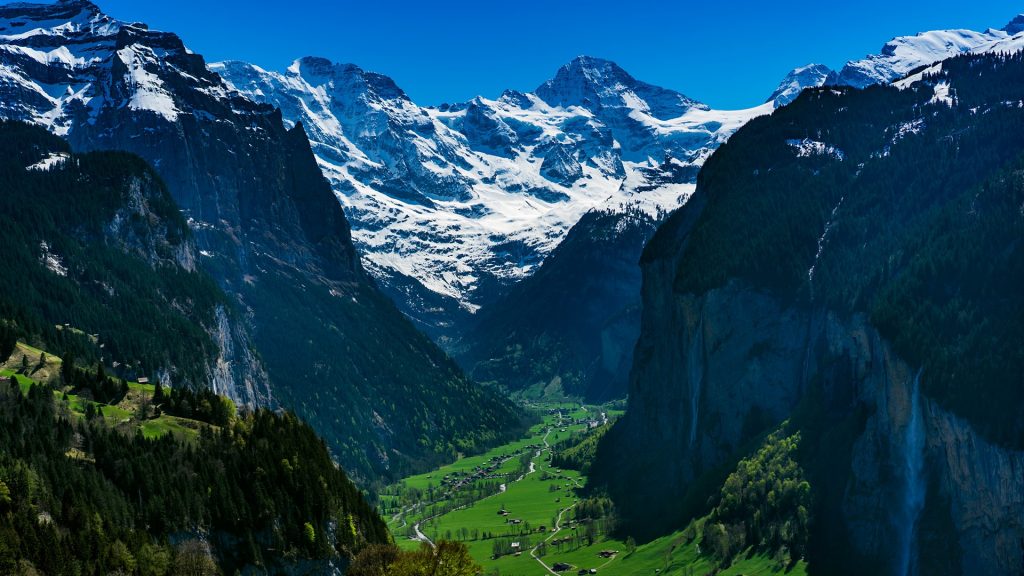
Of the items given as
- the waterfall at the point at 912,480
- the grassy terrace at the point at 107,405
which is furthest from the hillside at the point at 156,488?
the waterfall at the point at 912,480

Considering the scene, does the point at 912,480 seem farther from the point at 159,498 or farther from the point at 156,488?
the point at 159,498

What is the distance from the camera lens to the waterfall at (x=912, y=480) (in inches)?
7013

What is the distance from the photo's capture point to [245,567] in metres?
122

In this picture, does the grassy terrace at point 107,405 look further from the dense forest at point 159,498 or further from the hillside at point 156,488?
the dense forest at point 159,498

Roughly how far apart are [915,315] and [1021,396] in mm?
34014

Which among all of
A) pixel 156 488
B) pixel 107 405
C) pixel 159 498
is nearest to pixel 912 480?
pixel 156 488

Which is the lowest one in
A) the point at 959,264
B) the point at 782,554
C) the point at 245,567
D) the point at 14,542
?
the point at 782,554

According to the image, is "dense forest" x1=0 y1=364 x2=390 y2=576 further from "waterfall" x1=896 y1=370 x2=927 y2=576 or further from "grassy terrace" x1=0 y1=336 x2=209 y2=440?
"waterfall" x1=896 y1=370 x2=927 y2=576

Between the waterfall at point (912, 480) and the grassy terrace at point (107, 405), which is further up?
the grassy terrace at point (107, 405)

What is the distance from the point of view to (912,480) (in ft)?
602

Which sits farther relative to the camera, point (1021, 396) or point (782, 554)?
point (782, 554)

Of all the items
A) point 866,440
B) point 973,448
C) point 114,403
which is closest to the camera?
point 114,403

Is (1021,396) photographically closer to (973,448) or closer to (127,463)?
(973,448)

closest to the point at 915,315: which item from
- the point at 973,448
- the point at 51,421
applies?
the point at 973,448
